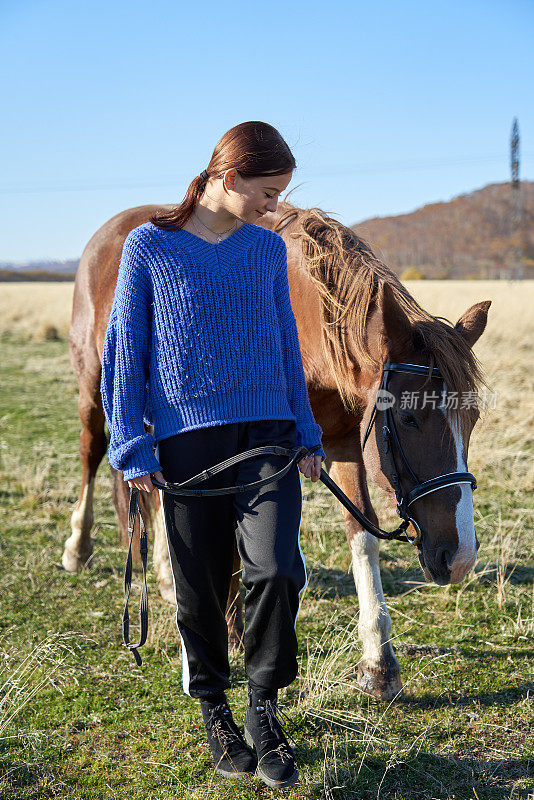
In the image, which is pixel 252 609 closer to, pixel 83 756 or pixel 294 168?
pixel 83 756

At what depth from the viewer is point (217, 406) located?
2111 mm

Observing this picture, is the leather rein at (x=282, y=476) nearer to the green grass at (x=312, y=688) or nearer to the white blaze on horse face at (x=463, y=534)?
the white blaze on horse face at (x=463, y=534)

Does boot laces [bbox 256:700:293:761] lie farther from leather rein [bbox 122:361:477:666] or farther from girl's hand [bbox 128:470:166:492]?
girl's hand [bbox 128:470:166:492]

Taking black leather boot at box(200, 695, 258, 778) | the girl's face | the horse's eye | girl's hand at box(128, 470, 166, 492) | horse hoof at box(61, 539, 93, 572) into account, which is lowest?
horse hoof at box(61, 539, 93, 572)

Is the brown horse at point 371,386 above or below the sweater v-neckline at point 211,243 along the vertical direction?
below

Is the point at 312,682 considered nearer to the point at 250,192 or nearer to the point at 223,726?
the point at 223,726

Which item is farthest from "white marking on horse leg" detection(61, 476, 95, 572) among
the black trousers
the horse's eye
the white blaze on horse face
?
the white blaze on horse face

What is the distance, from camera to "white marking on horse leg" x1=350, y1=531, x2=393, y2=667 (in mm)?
2932

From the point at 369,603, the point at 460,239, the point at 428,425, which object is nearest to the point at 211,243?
the point at 428,425

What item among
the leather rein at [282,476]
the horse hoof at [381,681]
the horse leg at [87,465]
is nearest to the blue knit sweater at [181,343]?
the leather rein at [282,476]

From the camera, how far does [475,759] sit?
2398 mm

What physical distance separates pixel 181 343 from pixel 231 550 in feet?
2.45

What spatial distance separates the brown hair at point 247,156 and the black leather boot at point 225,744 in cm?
171

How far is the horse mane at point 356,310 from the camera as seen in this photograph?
244 cm
